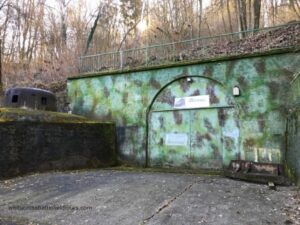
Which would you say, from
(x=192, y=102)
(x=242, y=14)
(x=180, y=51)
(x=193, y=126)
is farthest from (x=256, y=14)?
(x=193, y=126)

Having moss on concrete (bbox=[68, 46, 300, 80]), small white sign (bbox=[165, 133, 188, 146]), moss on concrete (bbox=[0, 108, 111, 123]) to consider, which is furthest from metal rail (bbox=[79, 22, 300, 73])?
moss on concrete (bbox=[0, 108, 111, 123])

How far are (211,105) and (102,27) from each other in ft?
48.9

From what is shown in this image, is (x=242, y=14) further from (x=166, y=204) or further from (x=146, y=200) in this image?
(x=166, y=204)

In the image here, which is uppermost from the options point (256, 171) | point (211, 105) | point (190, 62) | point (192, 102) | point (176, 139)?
point (190, 62)

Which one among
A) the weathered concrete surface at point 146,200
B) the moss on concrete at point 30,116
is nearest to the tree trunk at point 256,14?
the weathered concrete surface at point 146,200

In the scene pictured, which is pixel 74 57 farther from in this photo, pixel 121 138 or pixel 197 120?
pixel 197 120

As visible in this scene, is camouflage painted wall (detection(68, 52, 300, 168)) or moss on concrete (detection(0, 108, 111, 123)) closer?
camouflage painted wall (detection(68, 52, 300, 168))

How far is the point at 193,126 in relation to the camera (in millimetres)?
10164

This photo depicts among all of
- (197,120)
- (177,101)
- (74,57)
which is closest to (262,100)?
(197,120)

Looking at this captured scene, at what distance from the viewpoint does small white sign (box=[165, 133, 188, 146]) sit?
1030 cm

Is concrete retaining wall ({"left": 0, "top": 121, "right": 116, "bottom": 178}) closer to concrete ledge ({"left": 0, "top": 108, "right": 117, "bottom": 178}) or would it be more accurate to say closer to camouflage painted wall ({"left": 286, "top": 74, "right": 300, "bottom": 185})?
concrete ledge ({"left": 0, "top": 108, "right": 117, "bottom": 178})

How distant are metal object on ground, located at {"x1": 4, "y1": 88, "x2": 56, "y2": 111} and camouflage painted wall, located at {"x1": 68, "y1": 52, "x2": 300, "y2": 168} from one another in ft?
4.09

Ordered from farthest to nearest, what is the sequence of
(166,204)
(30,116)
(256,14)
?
(256,14) → (30,116) → (166,204)

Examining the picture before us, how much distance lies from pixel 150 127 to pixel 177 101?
4.42 feet
